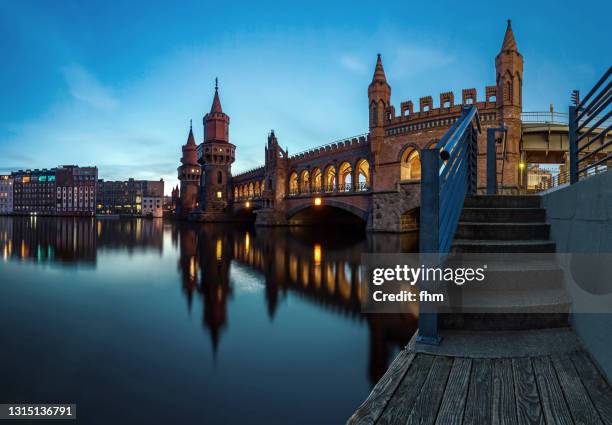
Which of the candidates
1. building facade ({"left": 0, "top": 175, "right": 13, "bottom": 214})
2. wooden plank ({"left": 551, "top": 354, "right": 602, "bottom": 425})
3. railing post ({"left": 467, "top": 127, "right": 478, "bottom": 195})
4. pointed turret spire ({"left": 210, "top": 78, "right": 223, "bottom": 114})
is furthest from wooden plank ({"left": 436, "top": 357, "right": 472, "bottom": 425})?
building facade ({"left": 0, "top": 175, "right": 13, "bottom": 214})

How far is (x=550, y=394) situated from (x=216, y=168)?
5437 centimetres

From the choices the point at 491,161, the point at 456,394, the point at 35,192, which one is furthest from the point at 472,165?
the point at 35,192

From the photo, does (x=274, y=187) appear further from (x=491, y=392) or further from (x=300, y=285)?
(x=491, y=392)

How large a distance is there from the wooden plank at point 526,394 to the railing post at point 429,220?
592 mm

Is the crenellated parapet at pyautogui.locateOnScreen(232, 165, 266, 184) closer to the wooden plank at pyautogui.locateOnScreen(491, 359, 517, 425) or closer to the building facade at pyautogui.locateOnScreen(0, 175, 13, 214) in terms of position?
the wooden plank at pyautogui.locateOnScreen(491, 359, 517, 425)

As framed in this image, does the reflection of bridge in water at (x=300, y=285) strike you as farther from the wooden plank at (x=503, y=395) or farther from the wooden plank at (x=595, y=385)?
the wooden plank at (x=595, y=385)

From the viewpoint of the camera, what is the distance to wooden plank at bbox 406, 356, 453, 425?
5.92 ft

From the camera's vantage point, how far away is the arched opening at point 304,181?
34969 mm

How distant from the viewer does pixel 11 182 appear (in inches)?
4437

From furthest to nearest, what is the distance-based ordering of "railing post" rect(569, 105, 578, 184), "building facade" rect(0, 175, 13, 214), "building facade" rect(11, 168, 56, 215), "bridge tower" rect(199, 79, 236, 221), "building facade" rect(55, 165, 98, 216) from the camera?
"building facade" rect(0, 175, 13, 214), "building facade" rect(11, 168, 56, 215), "building facade" rect(55, 165, 98, 216), "bridge tower" rect(199, 79, 236, 221), "railing post" rect(569, 105, 578, 184)

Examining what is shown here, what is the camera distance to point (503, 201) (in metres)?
4.67

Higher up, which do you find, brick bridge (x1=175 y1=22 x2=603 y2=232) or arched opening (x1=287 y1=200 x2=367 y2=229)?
brick bridge (x1=175 y1=22 x2=603 y2=232)

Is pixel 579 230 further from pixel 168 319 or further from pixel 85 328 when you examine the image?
pixel 85 328

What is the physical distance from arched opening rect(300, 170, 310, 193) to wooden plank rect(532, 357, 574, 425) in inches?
1270
